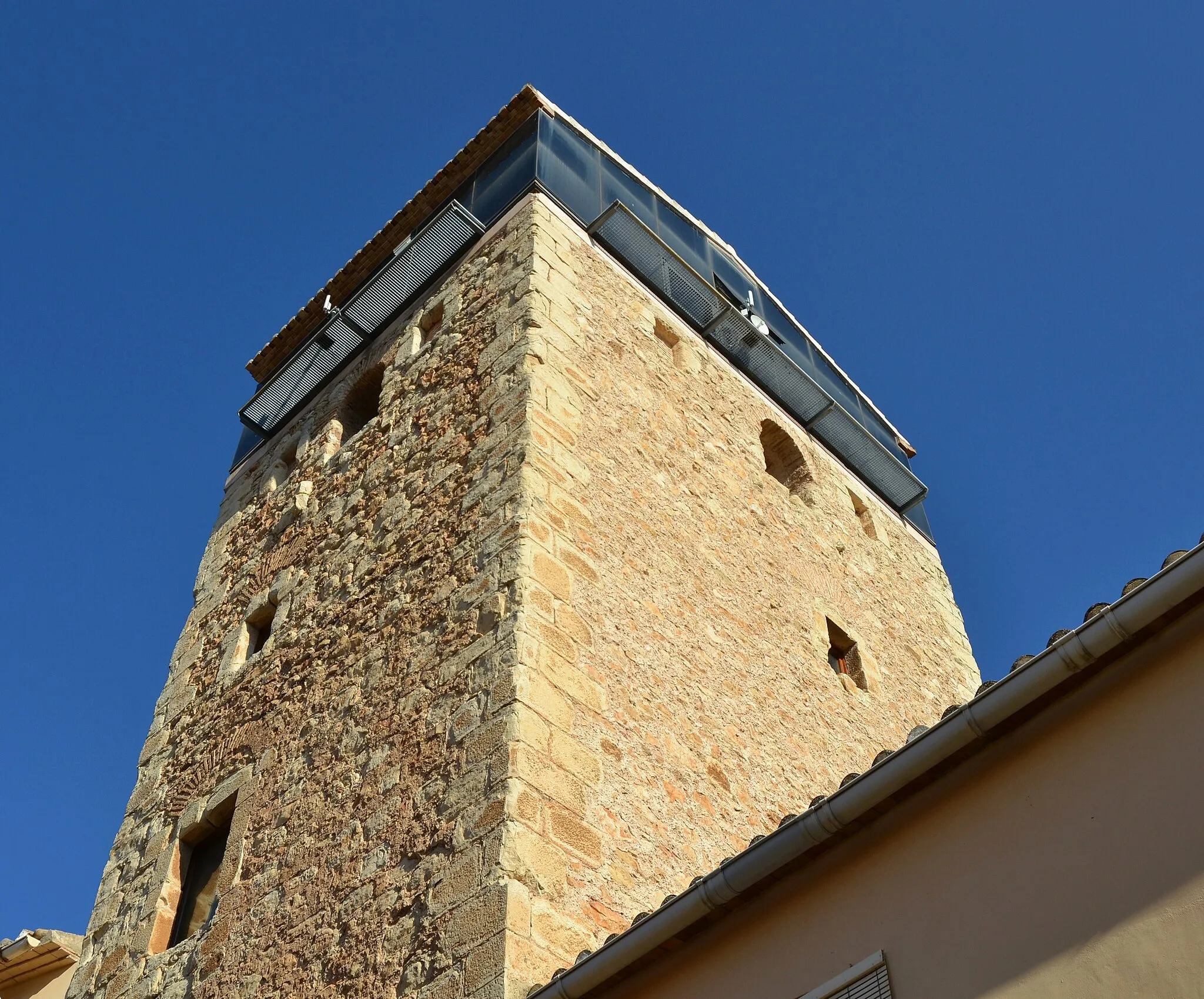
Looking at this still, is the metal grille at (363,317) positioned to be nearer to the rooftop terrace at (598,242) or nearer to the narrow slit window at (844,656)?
the rooftop terrace at (598,242)

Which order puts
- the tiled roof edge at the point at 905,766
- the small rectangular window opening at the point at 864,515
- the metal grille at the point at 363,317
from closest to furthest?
the tiled roof edge at the point at 905,766, the metal grille at the point at 363,317, the small rectangular window opening at the point at 864,515

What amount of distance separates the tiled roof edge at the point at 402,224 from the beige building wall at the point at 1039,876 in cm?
698

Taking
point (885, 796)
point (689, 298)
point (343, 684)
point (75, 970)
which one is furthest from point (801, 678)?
point (75, 970)

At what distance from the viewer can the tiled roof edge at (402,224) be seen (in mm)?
9930

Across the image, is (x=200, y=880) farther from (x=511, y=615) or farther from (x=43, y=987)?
(x=511, y=615)

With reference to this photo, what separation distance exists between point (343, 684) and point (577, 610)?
4.56 ft

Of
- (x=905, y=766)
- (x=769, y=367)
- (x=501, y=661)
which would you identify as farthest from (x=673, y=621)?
(x=769, y=367)

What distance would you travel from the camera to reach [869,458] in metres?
11.0

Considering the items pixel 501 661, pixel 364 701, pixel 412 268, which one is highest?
pixel 412 268

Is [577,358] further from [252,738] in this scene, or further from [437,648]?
[252,738]

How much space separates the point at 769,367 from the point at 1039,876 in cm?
684

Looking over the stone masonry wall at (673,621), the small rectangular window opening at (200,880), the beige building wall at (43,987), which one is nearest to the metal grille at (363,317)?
the stone masonry wall at (673,621)

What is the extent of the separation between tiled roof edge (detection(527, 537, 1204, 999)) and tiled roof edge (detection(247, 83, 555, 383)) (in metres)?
6.82

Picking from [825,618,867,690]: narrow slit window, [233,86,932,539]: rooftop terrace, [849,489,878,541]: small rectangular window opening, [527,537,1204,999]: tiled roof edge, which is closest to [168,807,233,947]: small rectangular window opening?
[527,537,1204,999]: tiled roof edge
